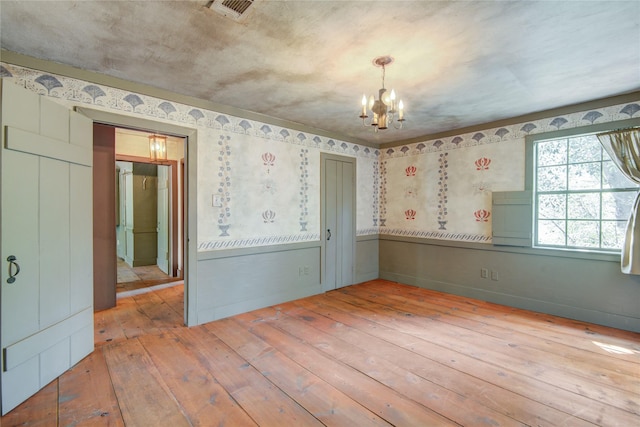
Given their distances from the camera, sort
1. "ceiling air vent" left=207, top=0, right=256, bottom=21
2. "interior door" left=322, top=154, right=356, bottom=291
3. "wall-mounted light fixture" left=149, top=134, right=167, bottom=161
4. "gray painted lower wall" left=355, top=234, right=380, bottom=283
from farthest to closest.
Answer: "gray painted lower wall" left=355, top=234, right=380, bottom=283 → "wall-mounted light fixture" left=149, top=134, right=167, bottom=161 → "interior door" left=322, top=154, right=356, bottom=291 → "ceiling air vent" left=207, top=0, right=256, bottom=21

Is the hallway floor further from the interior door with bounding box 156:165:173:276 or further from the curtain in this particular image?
the curtain

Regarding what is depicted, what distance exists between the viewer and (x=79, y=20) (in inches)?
77.9

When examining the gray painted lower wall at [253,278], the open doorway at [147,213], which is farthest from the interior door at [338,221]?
the open doorway at [147,213]

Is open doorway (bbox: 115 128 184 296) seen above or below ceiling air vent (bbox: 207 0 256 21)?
below

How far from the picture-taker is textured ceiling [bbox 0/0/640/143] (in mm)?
1861

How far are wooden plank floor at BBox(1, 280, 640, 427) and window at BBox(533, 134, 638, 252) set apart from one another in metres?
1.01

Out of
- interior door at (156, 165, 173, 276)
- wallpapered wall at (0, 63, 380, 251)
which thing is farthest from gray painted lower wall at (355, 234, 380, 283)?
interior door at (156, 165, 173, 276)

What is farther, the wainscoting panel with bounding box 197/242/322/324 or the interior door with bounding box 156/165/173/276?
the interior door with bounding box 156/165/173/276

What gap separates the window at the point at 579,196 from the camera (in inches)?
133

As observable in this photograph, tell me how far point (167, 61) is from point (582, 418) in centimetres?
396

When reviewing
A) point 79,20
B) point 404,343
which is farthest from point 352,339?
point 79,20

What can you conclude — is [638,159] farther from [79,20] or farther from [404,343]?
[79,20]

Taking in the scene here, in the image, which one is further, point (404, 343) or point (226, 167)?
point (226, 167)

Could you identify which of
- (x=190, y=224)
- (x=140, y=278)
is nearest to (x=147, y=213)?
(x=140, y=278)
